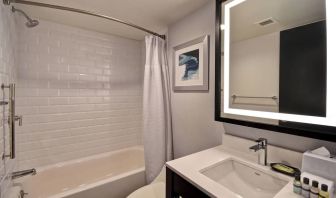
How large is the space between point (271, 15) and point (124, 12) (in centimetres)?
124

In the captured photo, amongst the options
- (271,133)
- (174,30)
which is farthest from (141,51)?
(271,133)

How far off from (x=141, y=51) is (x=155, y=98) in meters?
1.09

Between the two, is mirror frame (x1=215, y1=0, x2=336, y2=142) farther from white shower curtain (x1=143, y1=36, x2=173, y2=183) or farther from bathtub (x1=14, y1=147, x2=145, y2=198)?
bathtub (x1=14, y1=147, x2=145, y2=198)

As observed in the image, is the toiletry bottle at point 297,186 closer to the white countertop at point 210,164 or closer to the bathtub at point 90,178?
the white countertop at point 210,164

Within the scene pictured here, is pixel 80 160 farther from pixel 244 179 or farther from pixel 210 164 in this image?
pixel 244 179

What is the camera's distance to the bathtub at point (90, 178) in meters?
1.46

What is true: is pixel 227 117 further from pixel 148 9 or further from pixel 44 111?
pixel 44 111

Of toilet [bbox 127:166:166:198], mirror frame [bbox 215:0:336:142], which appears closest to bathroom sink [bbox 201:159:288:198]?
mirror frame [bbox 215:0:336:142]

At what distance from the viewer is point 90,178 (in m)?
1.98

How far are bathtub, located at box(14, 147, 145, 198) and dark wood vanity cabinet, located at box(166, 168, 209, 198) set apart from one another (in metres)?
0.77

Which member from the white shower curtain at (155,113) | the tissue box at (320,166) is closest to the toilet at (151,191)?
the white shower curtain at (155,113)

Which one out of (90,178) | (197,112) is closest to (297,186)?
(197,112)

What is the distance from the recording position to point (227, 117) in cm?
120

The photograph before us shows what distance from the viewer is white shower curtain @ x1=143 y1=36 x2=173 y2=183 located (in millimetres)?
1719
